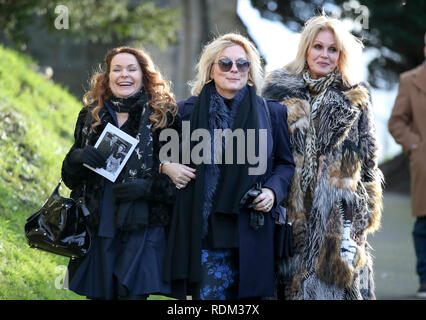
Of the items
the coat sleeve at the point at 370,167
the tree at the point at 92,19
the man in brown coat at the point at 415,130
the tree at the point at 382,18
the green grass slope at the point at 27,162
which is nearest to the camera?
the coat sleeve at the point at 370,167

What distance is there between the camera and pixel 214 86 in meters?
4.43

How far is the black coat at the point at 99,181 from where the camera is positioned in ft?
13.6

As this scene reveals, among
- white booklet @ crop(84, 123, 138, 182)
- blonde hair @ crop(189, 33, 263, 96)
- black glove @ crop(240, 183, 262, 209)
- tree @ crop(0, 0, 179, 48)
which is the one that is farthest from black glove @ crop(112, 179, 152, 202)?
tree @ crop(0, 0, 179, 48)

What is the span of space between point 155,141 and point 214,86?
20.9 inches

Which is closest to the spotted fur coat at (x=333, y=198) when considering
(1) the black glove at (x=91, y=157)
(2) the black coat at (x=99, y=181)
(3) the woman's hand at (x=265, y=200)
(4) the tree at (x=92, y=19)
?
(3) the woman's hand at (x=265, y=200)

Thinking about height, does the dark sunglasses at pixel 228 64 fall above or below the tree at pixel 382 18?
below

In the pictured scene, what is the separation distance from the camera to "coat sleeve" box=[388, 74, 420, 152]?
7148mm

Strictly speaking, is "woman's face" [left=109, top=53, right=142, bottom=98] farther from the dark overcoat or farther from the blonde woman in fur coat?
the blonde woman in fur coat

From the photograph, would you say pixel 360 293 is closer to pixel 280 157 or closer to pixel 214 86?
pixel 280 157

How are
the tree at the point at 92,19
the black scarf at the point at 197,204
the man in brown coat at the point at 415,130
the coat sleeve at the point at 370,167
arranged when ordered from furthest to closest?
the tree at the point at 92,19 < the man in brown coat at the point at 415,130 < the coat sleeve at the point at 370,167 < the black scarf at the point at 197,204

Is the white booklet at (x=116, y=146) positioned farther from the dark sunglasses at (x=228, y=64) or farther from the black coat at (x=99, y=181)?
the dark sunglasses at (x=228, y=64)

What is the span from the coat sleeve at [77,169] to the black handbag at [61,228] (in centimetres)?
16

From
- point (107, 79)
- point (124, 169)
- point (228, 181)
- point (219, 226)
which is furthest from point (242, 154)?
point (107, 79)

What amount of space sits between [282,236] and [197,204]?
0.58m
